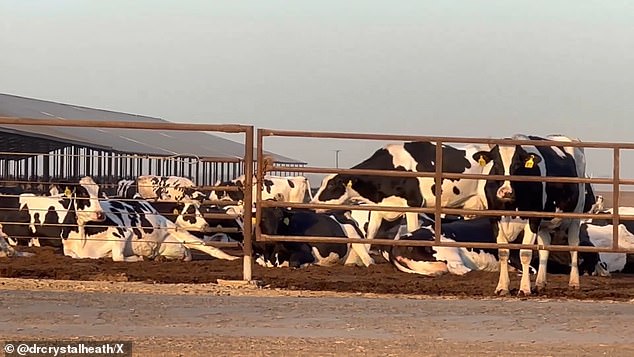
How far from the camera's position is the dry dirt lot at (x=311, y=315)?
8.39 m

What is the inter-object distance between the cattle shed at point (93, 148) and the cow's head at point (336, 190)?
9367 millimetres

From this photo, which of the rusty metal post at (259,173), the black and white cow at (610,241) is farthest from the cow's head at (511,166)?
the black and white cow at (610,241)

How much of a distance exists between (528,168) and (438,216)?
148cm

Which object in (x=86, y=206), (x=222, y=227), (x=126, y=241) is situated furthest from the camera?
(x=222, y=227)

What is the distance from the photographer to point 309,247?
17.9 m

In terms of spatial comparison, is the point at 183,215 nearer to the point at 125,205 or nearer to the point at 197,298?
the point at 125,205

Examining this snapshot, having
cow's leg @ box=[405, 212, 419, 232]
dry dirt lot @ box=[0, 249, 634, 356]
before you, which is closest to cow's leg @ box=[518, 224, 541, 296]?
dry dirt lot @ box=[0, 249, 634, 356]

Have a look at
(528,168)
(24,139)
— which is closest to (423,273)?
(528,168)

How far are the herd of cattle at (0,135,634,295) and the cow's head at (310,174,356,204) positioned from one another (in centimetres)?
2

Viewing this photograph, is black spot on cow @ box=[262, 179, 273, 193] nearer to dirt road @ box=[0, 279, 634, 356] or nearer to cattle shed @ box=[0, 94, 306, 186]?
cattle shed @ box=[0, 94, 306, 186]

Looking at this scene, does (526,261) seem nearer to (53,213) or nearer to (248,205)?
(248,205)

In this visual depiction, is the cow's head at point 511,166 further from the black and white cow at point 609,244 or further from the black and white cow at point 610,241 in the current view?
the black and white cow at point 610,241

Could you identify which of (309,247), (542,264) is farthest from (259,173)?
(309,247)

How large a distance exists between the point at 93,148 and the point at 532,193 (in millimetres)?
25172
